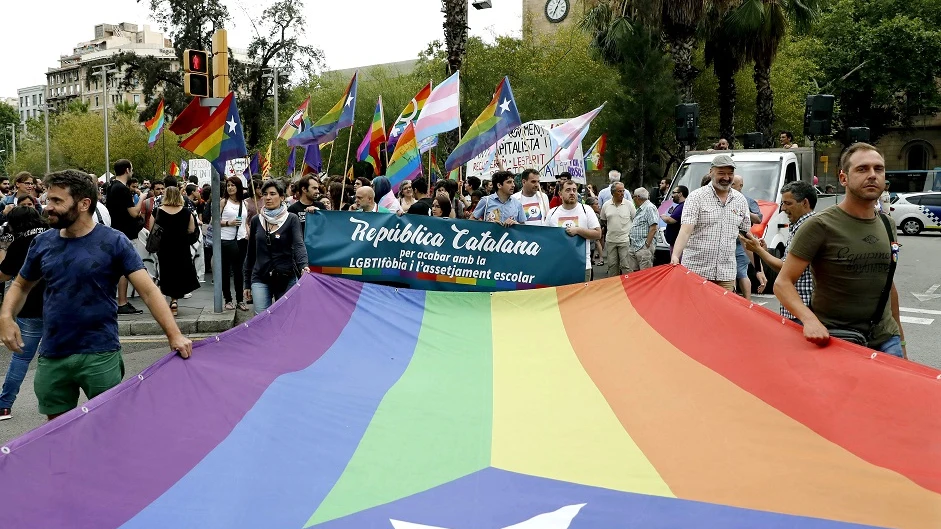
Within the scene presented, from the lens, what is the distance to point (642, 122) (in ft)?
92.2

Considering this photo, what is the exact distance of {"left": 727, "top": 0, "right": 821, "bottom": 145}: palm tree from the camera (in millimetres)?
28266

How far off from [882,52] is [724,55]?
27131 millimetres

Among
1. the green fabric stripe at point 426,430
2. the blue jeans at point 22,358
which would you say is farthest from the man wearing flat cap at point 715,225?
the blue jeans at point 22,358

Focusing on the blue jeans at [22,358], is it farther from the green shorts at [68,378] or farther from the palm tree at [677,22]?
the palm tree at [677,22]

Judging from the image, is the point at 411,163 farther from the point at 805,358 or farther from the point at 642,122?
the point at 642,122

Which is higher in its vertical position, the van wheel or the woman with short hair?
the woman with short hair

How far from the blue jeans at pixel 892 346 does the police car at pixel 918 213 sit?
31154 mm

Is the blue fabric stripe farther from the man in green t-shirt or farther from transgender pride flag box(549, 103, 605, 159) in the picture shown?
transgender pride flag box(549, 103, 605, 159)

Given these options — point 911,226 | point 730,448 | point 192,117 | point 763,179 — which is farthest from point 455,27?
point 911,226

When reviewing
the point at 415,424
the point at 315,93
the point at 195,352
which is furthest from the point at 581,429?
the point at 315,93

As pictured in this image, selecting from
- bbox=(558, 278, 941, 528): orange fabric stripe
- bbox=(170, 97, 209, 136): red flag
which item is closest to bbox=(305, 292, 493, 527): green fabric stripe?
bbox=(558, 278, 941, 528): orange fabric stripe

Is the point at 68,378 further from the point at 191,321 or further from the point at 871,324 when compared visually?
the point at 191,321

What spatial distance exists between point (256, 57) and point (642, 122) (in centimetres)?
3041

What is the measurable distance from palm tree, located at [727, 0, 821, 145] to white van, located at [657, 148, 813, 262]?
483 inches
